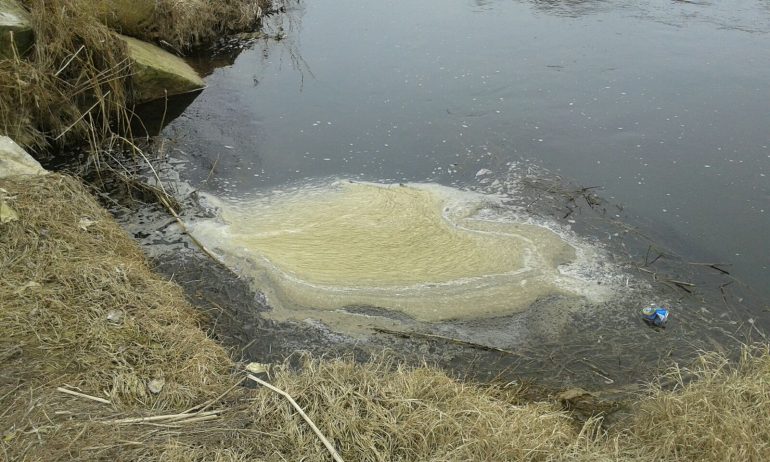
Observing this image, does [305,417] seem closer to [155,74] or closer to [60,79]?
[60,79]

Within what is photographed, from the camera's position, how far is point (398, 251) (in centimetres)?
604

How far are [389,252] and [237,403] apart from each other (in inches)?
94.4

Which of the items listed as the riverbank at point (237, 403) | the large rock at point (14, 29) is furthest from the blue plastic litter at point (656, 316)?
the large rock at point (14, 29)

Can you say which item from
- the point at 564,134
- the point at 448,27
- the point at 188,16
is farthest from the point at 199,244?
the point at 448,27

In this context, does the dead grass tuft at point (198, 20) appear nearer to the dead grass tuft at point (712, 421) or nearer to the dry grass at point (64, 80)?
the dry grass at point (64, 80)

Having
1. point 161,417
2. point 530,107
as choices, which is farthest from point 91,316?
point 530,107

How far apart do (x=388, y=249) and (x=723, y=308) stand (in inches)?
112

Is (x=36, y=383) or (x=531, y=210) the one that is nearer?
(x=36, y=383)

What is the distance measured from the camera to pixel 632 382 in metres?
4.64

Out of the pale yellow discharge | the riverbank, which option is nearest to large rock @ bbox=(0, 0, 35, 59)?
the pale yellow discharge

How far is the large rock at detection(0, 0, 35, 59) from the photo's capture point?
686 cm

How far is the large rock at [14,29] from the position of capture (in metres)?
6.86

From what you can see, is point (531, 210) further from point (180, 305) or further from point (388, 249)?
point (180, 305)

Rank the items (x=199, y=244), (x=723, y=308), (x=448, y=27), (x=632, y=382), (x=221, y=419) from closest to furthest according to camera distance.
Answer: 1. (x=221, y=419)
2. (x=632, y=382)
3. (x=723, y=308)
4. (x=199, y=244)
5. (x=448, y=27)
